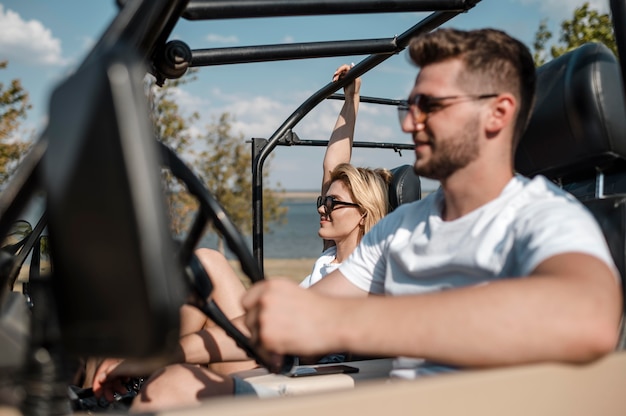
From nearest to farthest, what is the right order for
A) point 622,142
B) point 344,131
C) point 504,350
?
point 504,350 < point 622,142 < point 344,131

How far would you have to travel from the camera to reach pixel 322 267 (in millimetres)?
3264

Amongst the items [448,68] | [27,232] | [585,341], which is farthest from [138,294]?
[27,232]

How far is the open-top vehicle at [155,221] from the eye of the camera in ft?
2.33

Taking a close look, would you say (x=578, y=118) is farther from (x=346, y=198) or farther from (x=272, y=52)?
(x=346, y=198)

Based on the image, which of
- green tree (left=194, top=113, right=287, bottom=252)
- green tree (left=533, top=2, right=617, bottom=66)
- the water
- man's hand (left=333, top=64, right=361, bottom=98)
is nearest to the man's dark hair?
man's hand (left=333, top=64, right=361, bottom=98)

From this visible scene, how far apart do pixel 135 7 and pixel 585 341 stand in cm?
95

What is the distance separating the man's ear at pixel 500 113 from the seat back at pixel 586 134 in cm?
24

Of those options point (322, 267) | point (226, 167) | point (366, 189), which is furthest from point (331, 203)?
point (226, 167)

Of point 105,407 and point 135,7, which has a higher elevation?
point 135,7

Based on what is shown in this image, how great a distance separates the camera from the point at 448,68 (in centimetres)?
160

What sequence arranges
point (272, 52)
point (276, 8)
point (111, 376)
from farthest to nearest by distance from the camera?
point (272, 52) < point (111, 376) < point (276, 8)

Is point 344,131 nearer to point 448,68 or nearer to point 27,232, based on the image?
point 27,232

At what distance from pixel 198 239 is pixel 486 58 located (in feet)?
2.60

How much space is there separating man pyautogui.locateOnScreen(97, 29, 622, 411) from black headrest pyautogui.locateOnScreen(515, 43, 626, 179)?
0.12 meters
